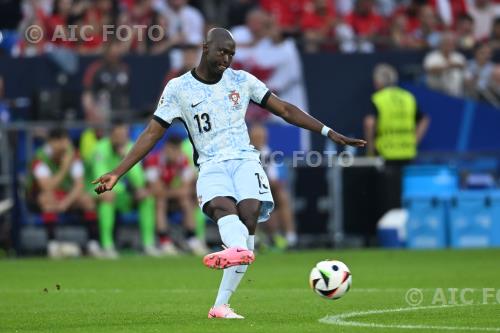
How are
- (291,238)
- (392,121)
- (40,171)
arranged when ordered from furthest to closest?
(392,121)
(291,238)
(40,171)

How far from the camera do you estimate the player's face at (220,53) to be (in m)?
9.52

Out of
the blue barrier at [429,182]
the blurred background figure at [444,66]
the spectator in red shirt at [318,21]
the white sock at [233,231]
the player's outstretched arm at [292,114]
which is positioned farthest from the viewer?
the spectator in red shirt at [318,21]

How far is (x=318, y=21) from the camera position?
22703 millimetres

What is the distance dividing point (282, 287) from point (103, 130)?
24.0 feet

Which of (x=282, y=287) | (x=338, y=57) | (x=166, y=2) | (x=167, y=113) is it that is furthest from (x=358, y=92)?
(x=167, y=113)

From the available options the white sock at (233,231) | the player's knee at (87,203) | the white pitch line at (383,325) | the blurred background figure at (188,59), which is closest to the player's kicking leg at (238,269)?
the white sock at (233,231)

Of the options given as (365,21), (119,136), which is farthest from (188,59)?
(365,21)

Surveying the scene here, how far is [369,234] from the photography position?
20.8 m

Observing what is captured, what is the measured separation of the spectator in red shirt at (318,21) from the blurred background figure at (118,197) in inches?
177

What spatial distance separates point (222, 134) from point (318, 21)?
43.5ft

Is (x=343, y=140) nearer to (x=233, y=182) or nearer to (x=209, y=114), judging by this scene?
(x=233, y=182)

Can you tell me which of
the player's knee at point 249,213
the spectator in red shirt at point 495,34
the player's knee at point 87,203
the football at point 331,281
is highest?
the spectator in red shirt at point 495,34

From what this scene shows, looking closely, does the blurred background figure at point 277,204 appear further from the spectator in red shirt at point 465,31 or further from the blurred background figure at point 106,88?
the spectator in red shirt at point 465,31

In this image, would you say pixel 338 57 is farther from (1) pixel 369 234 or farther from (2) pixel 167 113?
(2) pixel 167 113
